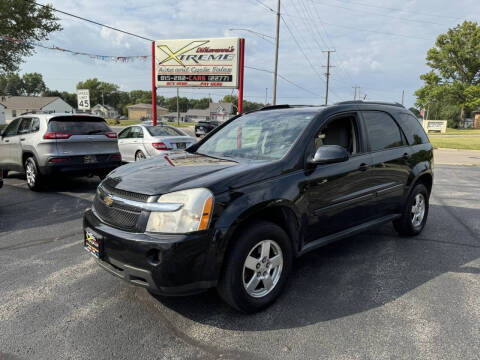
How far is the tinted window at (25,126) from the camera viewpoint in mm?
7957

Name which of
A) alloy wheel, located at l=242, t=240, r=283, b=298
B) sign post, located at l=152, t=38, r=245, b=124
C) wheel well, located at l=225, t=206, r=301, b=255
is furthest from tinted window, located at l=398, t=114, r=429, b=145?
sign post, located at l=152, t=38, r=245, b=124

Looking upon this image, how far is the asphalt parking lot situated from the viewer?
A: 8.29ft

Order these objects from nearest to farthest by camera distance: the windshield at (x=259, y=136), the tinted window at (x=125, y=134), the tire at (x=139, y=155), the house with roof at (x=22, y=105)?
Result: 1. the windshield at (x=259, y=136)
2. the tire at (x=139, y=155)
3. the tinted window at (x=125, y=134)
4. the house with roof at (x=22, y=105)

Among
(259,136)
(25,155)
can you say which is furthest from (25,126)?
(259,136)

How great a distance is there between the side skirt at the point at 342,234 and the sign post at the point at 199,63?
10.8m

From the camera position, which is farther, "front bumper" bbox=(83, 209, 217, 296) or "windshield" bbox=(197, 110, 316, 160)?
"windshield" bbox=(197, 110, 316, 160)

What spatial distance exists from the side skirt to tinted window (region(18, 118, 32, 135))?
716cm

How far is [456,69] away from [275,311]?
244ft

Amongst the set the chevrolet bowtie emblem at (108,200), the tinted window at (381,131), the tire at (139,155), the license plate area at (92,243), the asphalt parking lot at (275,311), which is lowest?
the asphalt parking lot at (275,311)

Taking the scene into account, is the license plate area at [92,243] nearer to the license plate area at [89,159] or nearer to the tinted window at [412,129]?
the tinted window at [412,129]

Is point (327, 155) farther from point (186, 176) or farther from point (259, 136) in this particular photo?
point (186, 176)

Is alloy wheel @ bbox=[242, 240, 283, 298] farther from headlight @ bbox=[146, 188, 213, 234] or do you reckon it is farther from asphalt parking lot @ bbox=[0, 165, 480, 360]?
headlight @ bbox=[146, 188, 213, 234]

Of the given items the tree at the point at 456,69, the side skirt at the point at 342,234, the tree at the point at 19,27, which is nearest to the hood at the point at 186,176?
the side skirt at the point at 342,234

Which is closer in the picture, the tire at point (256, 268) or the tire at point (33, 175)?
the tire at point (256, 268)
